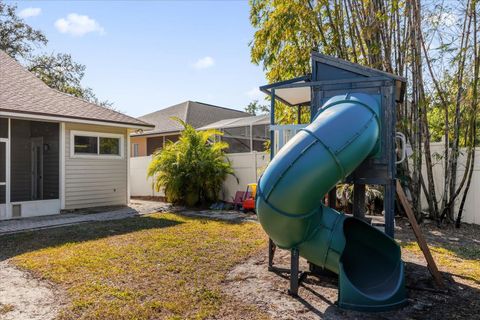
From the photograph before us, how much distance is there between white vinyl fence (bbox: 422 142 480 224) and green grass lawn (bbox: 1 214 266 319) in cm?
433

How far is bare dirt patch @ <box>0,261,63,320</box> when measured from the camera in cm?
321

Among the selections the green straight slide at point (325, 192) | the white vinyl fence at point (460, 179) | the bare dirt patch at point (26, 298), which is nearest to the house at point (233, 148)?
the white vinyl fence at point (460, 179)

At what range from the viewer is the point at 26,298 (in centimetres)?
360

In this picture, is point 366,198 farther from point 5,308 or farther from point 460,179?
point 5,308

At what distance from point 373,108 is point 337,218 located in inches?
48.0

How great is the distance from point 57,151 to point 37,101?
1.42 meters

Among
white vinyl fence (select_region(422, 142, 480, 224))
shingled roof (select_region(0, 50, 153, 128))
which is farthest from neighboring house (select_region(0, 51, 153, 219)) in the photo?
white vinyl fence (select_region(422, 142, 480, 224))

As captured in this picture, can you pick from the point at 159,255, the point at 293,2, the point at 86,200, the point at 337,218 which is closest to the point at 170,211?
the point at 86,200

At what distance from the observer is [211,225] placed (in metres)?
7.71

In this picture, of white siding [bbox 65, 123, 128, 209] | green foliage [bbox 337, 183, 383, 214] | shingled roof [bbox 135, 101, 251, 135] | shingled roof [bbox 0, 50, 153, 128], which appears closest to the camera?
green foliage [bbox 337, 183, 383, 214]

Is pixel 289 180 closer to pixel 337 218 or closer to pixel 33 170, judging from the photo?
pixel 337 218

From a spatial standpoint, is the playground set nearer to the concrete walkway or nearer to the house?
the concrete walkway

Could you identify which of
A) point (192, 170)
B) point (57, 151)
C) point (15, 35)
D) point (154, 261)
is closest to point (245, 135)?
point (192, 170)

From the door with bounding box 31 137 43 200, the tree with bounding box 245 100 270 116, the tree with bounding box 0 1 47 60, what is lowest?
the door with bounding box 31 137 43 200
